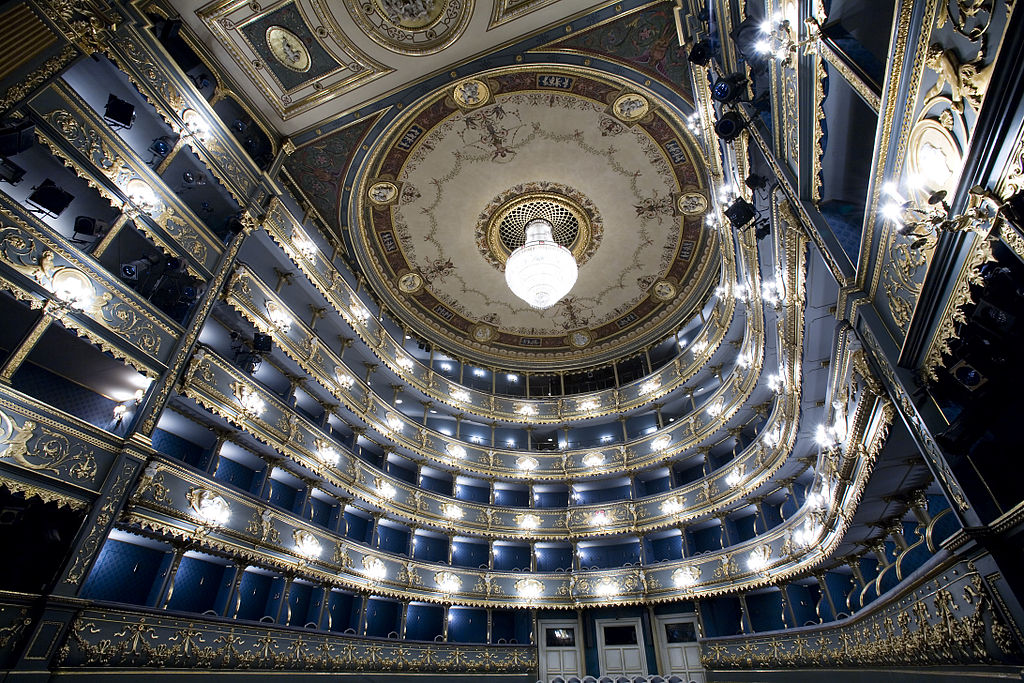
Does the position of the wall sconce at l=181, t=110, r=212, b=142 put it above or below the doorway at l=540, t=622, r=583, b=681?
above

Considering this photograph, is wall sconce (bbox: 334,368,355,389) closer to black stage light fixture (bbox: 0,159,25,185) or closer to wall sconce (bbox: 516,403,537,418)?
wall sconce (bbox: 516,403,537,418)

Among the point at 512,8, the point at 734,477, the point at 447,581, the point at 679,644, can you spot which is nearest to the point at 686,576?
the point at 679,644

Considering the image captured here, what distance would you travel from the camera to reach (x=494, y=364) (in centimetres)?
2450

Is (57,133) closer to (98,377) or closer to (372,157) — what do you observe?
(98,377)

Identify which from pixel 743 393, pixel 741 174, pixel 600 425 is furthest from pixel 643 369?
pixel 741 174

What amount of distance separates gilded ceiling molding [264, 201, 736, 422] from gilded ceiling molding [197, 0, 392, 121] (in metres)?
3.40

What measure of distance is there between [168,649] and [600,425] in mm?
18181

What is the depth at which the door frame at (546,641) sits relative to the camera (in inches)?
697

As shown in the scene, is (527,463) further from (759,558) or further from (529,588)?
(759,558)

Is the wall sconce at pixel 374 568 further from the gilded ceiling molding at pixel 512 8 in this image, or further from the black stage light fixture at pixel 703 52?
the gilded ceiling molding at pixel 512 8

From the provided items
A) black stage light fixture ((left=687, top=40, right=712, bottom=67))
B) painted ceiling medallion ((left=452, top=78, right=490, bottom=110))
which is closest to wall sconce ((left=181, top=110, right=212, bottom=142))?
painted ceiling medallion ((left=452, top=78, right=490, bottom=110))

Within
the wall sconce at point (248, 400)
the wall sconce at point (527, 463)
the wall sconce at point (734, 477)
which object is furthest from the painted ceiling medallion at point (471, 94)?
the wall sconce at point (734, 477)

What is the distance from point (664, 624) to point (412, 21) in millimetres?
21903

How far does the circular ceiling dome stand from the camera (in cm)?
1617
